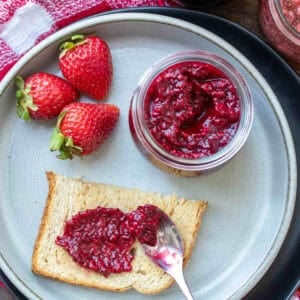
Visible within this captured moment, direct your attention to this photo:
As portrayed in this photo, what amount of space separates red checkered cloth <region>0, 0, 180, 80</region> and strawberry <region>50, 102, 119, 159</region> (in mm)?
Result: 259

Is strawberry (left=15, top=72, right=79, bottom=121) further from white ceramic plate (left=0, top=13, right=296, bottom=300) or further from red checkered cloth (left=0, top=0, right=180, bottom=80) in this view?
red checkered cloth (left=0, top=0, right=180, bottom=80)

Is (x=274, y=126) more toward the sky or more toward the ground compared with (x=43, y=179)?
more toward the sky

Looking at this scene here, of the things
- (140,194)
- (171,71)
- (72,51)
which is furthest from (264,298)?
(72,51)

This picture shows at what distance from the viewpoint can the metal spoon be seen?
2.08 meters

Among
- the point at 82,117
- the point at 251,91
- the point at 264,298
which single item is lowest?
the point at 264,298

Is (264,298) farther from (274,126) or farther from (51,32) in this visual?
(51,32)

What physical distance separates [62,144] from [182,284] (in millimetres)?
445

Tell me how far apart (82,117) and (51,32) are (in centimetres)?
31

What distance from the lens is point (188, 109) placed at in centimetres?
198

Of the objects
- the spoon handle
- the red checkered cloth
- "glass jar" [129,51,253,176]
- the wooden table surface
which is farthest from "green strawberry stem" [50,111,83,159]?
the wooden table surface

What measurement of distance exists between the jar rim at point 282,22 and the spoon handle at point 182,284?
25.1 inches

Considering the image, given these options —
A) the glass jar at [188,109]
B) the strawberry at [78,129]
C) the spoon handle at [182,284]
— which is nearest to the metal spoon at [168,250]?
the spoon handle at [182,284]

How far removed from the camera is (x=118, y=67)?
2.15 m

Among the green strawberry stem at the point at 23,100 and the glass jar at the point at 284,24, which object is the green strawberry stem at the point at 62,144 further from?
the glass jar at the point at 284,24
